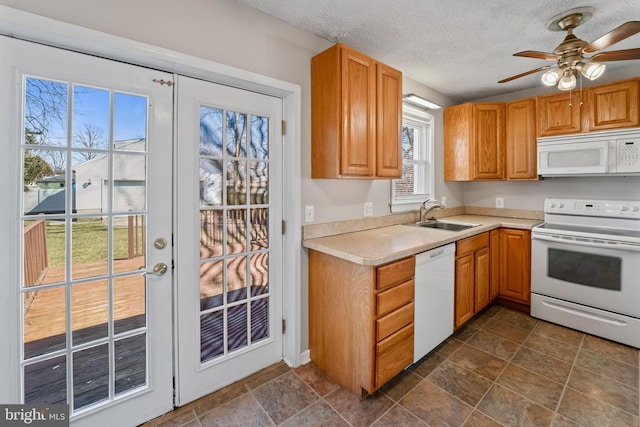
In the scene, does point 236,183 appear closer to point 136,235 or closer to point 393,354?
point 136,235

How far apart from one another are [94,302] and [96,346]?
24cm

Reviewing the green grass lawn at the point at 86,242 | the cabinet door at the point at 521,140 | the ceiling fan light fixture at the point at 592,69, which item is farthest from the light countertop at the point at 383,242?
the ceiling fan light fixture at the point at 592,69

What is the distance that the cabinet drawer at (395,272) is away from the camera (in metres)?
1.73

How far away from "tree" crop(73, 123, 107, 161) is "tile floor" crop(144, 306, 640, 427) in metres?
1.51

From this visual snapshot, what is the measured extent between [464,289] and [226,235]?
2.06 metres

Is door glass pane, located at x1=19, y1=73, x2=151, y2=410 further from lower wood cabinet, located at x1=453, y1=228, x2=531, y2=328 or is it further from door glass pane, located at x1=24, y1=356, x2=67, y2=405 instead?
lower wood cabinet, located at x1=453, y1=228, x2=531, y2=328

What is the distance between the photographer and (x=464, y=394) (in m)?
1.82

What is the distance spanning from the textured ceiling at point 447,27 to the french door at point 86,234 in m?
1.08

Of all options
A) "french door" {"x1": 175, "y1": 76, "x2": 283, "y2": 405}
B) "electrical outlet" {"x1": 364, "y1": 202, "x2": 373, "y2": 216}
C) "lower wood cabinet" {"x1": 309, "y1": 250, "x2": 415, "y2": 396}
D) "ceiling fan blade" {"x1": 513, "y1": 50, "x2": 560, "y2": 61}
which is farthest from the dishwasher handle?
"ceiling fan blade" {"x1": 513, "y1": 50, "x2": 560, "y2": 61}

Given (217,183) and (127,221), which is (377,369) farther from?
(127,221)

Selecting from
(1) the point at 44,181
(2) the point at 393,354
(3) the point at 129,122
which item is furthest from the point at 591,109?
(1) the point at 44,181

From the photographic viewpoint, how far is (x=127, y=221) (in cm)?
155

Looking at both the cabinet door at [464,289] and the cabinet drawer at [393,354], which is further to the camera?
the cabinet door at [464,289]

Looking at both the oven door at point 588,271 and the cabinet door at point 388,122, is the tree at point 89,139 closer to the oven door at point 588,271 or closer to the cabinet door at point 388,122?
the cabinet door at point 388,122
